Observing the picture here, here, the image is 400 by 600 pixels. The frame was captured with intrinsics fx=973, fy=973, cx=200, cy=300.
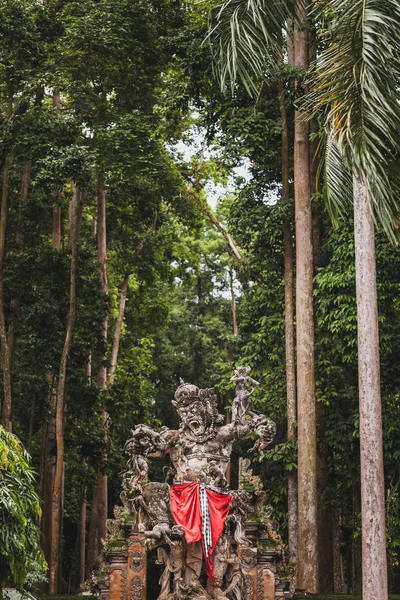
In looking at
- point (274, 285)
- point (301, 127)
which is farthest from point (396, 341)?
point (301, 127)

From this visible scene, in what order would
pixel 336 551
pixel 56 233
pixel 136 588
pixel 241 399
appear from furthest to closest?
pixel 56 233
pixel 336 551
pixel 241 399
pixel 136 588

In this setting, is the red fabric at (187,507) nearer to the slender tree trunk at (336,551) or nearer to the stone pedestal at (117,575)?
the stone pedestal at (117,575)

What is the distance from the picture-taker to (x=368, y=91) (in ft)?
27.1

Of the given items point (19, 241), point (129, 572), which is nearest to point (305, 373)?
point (129, 572)

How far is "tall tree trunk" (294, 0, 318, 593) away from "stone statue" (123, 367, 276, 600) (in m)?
2.49

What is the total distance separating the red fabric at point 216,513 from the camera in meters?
11.2

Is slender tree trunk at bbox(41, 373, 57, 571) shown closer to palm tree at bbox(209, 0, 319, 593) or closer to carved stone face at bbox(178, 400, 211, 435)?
palm tree at bbox(209, 0, 319, 593)

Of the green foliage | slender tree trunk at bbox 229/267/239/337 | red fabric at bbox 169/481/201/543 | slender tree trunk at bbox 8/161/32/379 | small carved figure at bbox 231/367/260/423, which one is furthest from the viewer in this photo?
slender tree trunk at bbox 229/267/239/337

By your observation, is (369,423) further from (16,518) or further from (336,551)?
(336,551)

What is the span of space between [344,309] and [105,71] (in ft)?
21.3

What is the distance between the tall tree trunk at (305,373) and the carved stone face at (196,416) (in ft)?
9.38

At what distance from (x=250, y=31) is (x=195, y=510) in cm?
545

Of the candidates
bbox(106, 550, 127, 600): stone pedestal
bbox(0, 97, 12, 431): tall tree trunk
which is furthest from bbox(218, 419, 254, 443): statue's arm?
bbox(0, 97, 12, 431): tall tree trunk

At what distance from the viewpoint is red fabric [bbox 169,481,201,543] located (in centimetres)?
1123
